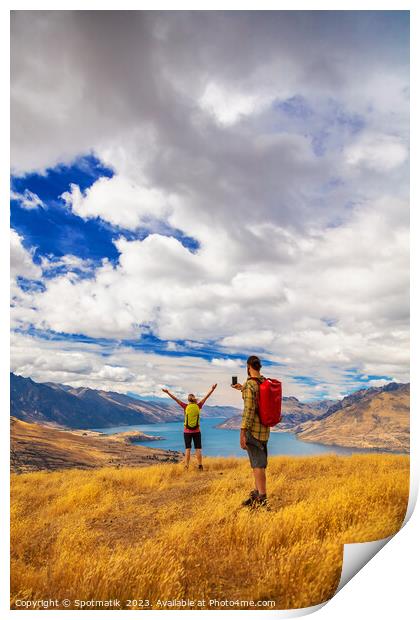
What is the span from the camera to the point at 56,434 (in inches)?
309

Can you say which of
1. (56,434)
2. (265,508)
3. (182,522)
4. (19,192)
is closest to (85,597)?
(182,522)

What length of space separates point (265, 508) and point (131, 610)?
2112mm

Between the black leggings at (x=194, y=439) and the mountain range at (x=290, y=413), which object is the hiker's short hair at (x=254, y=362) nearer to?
the mountain range at (x=290, y=413)

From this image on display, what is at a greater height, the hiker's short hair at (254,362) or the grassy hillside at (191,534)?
the hiker's short hair at (254,362)

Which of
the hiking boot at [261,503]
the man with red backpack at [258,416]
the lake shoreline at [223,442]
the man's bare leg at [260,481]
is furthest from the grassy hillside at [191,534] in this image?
the lake shoreline at [223,442]

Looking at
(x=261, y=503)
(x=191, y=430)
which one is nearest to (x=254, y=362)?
(x=261, y=503)

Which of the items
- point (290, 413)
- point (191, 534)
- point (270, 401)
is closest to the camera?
point (191, 534)

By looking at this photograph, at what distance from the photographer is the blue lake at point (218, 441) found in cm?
670

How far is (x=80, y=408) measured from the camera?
28.8ft

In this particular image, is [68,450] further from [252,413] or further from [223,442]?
[252,413]

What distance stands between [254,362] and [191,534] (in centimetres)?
237

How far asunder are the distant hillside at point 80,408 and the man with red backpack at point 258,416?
5.89ft

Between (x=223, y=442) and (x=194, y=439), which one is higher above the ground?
(x=223, y=442)

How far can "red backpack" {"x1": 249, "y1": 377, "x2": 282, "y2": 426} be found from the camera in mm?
5488
